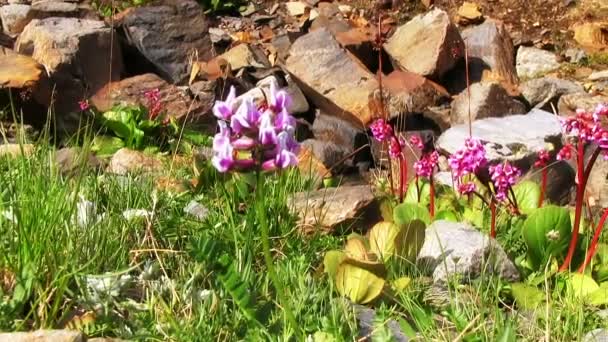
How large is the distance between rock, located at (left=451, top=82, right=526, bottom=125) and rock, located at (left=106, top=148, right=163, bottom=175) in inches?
97.1

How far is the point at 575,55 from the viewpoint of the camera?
8406mm

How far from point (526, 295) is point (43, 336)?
5.19ft

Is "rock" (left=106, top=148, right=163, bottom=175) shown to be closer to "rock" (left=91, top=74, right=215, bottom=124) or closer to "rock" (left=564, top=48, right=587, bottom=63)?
"rock" (left=91, top=74, right=215, bottom=124)

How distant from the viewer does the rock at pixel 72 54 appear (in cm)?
632

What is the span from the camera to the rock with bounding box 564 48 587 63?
328 inches

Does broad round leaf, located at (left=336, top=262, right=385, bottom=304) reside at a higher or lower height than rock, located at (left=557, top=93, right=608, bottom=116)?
higher

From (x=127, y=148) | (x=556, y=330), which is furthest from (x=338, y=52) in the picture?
(x=556, y=330)

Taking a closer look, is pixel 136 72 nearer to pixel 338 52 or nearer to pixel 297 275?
pixel 338 52

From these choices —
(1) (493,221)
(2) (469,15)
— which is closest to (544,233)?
(1) (493,221)

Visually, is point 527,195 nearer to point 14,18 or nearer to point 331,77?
point 331,77

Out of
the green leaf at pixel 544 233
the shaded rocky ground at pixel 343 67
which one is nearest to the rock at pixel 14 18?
the shaded rocky ground at pixel 343 67

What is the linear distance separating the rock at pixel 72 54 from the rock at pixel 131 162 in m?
1.15

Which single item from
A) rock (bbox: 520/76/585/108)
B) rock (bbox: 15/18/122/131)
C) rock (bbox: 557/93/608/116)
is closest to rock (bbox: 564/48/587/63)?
rock (bbox: 520/76/585/108)

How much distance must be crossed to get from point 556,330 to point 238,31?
6.35 m
